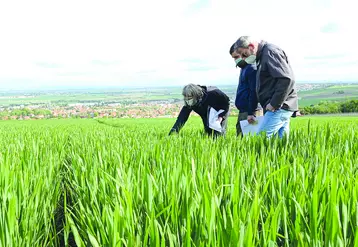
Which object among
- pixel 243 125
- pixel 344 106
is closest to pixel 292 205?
pixel 243 125

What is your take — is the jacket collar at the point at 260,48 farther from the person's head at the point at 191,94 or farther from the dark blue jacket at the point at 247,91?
the person's head at the point at 191,94

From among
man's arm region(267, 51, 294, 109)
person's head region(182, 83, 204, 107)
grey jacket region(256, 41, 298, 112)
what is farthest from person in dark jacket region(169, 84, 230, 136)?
man's arm region(267, 51, 294, 109)

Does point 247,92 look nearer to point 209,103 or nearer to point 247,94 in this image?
point 247,94

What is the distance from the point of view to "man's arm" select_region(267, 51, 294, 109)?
341cm

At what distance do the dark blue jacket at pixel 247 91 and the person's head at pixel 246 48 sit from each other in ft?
1.28

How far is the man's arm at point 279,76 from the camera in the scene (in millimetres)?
3412

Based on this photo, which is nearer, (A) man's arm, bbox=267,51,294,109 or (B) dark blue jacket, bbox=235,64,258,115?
(A) man's arm, bbox=267,51,294,109

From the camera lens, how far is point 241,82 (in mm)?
4391

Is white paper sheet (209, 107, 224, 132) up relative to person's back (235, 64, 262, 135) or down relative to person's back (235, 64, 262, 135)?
down

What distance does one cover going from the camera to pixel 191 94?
429 centimetres

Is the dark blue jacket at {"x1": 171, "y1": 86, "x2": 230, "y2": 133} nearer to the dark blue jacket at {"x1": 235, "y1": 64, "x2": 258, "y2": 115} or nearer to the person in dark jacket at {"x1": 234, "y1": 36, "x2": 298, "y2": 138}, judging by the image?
the dark blue jacket at {"x1": 235, "y1": 64, "x2": 258, "y2": 115}

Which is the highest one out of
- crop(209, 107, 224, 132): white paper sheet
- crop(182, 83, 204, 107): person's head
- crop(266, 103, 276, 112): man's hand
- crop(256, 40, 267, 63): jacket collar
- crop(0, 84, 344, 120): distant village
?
crop(256, 40, 267, 63): jacket collar

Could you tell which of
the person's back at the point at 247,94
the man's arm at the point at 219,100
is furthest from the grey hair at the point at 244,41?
the man's arm at the point at 219,100

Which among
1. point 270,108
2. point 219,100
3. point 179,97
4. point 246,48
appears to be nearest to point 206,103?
point 219,100
